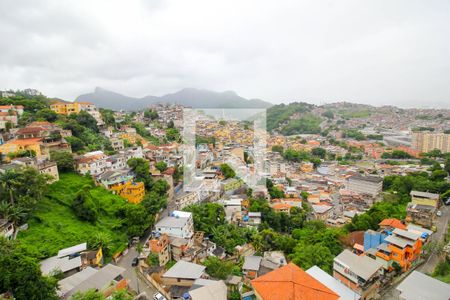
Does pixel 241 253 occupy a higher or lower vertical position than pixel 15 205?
lower

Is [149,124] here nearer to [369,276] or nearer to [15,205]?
[15,205]

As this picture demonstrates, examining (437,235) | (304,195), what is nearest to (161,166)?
(304,195)

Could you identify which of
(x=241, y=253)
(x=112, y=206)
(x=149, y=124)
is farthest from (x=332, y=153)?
(x=112, y=206)

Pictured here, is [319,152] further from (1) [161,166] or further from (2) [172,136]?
(1) [161,166]

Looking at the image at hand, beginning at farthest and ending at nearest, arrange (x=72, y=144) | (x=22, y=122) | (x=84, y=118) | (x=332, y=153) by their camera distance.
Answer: (x=332, y=153)
(x=84, y=118)
(x=22, y=122)
(x=72, y=144)

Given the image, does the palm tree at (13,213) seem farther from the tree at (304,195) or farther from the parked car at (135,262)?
the tree at (304,195)

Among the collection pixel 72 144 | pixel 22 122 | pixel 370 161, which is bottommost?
pixel 370 161

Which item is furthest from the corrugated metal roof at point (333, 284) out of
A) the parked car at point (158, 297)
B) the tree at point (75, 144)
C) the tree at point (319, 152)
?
the tree at point (319, 152)
